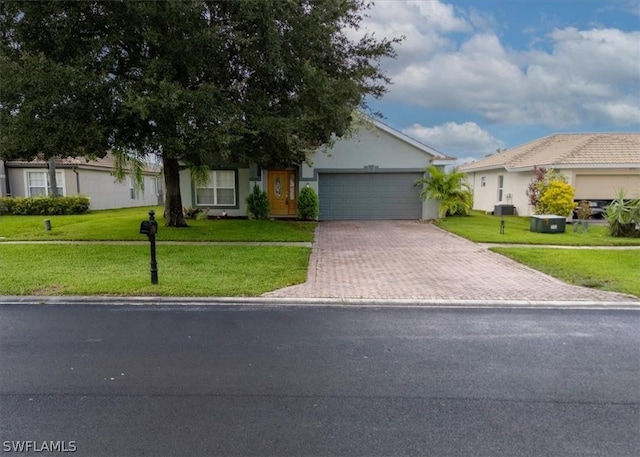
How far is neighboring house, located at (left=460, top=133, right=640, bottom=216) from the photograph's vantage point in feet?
63.0

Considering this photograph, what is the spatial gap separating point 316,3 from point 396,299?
28.3ft

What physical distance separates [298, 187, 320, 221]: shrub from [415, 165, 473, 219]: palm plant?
4911mm

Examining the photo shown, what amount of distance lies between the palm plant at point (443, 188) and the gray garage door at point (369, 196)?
66 cm

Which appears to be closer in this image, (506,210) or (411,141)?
(411,141)

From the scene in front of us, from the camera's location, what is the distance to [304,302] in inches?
269

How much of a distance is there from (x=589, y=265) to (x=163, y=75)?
11.2m

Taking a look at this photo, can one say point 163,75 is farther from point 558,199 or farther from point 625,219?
point 558,199

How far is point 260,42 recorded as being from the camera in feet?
35.2

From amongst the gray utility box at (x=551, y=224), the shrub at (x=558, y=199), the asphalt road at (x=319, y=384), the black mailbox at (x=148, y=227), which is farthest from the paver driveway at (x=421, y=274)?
the shrub at (x=558, y=199)

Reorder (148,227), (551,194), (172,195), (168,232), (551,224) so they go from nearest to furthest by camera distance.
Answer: (148,227)
(168,232)
(551,224)
(172,195)
(551,194)

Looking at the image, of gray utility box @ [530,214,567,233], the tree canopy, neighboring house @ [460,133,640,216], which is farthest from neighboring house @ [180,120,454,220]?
the tree canopy

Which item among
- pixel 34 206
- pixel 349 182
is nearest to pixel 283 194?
pixel 349 182

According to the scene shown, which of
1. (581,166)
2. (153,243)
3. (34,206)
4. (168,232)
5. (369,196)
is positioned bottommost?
(168,232)

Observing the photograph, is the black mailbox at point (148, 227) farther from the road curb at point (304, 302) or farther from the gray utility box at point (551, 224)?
the gray utility box at point (551, 224)
